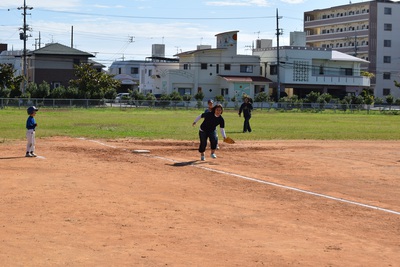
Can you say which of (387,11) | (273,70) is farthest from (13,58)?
(387,11)

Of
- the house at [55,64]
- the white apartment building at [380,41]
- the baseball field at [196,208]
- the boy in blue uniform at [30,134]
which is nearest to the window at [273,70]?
the white apartment building at [380,41]

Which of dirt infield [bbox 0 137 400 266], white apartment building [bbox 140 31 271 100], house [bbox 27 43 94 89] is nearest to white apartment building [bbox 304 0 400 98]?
white apartment building [bbox 140 31 271 100]

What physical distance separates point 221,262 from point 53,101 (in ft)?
212

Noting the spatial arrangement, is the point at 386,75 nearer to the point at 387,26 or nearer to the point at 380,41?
the point at 380,41

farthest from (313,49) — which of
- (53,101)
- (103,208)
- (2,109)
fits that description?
(103,208)

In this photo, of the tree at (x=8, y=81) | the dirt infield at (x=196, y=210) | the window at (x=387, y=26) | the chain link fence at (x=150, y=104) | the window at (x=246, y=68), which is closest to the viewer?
the dirt infield at (x=196, y=210)

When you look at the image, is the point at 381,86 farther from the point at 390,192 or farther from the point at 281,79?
the point at 390,192

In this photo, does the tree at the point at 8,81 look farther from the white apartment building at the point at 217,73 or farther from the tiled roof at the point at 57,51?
the white apartment building at the point at 217,73

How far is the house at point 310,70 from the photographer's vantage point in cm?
10112

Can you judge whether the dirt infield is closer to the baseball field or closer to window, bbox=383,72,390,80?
the baseball field

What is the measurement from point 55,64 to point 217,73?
22105mm

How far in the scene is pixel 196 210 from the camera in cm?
1313

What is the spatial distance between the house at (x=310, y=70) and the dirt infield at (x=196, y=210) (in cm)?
7821

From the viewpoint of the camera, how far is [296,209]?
13570 millimetres
